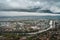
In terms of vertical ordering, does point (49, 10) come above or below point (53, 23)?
above

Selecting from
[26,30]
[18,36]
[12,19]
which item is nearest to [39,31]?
[26,30]

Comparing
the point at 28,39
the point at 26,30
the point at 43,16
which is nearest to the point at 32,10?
the point at 43,16

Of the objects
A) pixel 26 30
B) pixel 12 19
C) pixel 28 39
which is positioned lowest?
pixel 28 39

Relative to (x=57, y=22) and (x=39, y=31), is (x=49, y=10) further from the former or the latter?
(x=39, y=31)

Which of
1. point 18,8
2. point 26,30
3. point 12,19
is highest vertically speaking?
point 18,8

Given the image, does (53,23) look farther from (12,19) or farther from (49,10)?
(12,19)

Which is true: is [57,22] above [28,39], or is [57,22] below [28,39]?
above

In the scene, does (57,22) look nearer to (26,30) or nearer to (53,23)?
(53,23)

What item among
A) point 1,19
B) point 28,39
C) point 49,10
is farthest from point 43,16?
point 1,19
